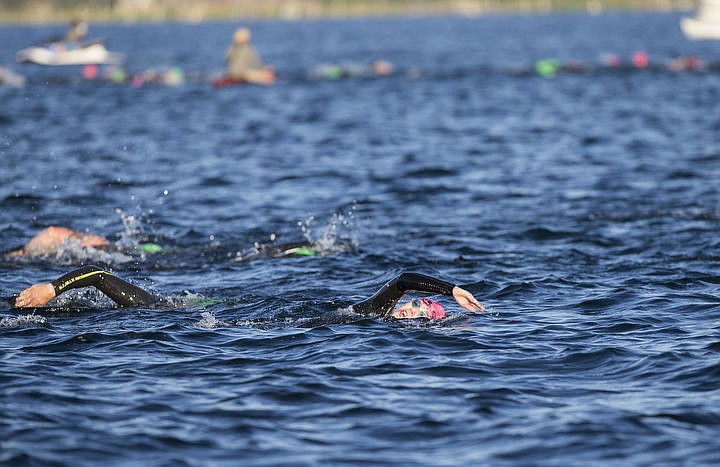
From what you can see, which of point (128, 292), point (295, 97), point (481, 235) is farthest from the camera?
point (295, 97)

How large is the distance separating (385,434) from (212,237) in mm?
9672

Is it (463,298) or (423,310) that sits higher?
(463,298)

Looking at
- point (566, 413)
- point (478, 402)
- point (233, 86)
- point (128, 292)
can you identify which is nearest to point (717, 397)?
point (566, 413)

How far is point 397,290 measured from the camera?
1284 centimetres

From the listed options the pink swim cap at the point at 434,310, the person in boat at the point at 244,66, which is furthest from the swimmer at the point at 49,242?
the person in boat at the point at 244,66

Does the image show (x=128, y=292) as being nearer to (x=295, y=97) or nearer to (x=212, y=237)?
(x=212, y=237)

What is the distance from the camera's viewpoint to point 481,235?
18766mm

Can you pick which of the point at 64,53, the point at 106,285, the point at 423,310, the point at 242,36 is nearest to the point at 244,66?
the point at 242,36

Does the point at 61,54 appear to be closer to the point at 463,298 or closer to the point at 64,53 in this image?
the point at 64,53

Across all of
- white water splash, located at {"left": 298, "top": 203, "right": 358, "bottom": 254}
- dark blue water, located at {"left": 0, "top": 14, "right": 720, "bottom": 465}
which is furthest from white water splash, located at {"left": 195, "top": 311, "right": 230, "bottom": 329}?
white water splash, located at {"left": 298, "top": 203, "right": 358, "bottom": 254}

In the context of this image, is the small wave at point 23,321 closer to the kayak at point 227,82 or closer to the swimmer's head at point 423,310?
the swimmer's head at point 423,310

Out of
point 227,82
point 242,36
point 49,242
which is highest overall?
point 242,36

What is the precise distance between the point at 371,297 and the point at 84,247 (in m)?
5.88

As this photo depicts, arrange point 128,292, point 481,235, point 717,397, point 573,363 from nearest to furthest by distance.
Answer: point 717,397 → point 573,363 → point 128,292 → point 481,235
